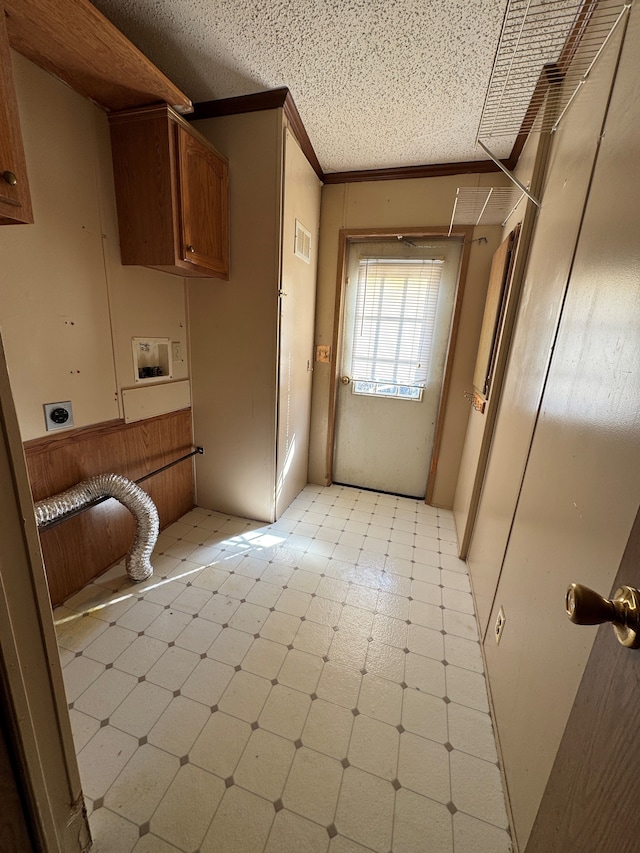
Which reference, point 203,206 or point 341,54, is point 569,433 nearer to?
point 341,54

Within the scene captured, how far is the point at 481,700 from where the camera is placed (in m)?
1.38

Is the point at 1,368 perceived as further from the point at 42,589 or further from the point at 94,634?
the point at 94,634

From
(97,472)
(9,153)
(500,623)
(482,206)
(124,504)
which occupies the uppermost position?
(482,206)

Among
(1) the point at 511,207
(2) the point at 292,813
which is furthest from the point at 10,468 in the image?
(1) the point at 511,207

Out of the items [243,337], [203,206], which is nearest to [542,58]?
[203,206]

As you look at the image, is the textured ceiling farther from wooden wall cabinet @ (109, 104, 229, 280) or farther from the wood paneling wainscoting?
the wood paneling wainscoting

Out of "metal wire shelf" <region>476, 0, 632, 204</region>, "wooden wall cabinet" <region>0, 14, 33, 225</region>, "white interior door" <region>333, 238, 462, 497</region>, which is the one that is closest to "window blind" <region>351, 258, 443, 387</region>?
"white interior door" <region>333, 238, 462, 497</region>

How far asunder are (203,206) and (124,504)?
1.68 m

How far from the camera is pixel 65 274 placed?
1.52 metres

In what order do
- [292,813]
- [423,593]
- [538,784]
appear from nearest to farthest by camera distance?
1. [538,784]
2. [292,813]
3. [423,593]

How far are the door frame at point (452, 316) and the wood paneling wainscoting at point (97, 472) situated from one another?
50.6 inches

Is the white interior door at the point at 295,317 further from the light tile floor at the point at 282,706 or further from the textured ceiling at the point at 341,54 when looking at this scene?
the light tile floor at the point at 282,706

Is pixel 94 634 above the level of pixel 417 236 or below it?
below

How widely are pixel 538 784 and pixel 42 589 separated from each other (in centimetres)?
134
